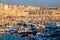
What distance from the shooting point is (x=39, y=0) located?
2.13 meters

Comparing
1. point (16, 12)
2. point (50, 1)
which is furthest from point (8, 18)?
point (50, 1)

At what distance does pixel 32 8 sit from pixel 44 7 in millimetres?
172

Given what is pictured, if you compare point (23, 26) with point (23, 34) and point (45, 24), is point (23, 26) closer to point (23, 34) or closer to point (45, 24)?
point (23, 34)

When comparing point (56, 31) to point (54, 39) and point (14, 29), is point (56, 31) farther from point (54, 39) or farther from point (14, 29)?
point (14, 29)

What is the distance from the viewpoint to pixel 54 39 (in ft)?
6.86

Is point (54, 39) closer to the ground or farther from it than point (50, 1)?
closer to the ground

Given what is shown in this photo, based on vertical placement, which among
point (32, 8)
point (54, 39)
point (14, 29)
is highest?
point (32, 8)

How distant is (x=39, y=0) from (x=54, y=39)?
→ 1.92ft

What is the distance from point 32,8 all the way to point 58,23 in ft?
1.39

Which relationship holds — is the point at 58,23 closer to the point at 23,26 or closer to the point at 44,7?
the point at 44,7

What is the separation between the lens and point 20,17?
6.89 feet

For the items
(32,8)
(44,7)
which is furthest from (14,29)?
(44,7)

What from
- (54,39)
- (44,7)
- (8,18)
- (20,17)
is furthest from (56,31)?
(8,18)

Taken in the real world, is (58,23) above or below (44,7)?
below
